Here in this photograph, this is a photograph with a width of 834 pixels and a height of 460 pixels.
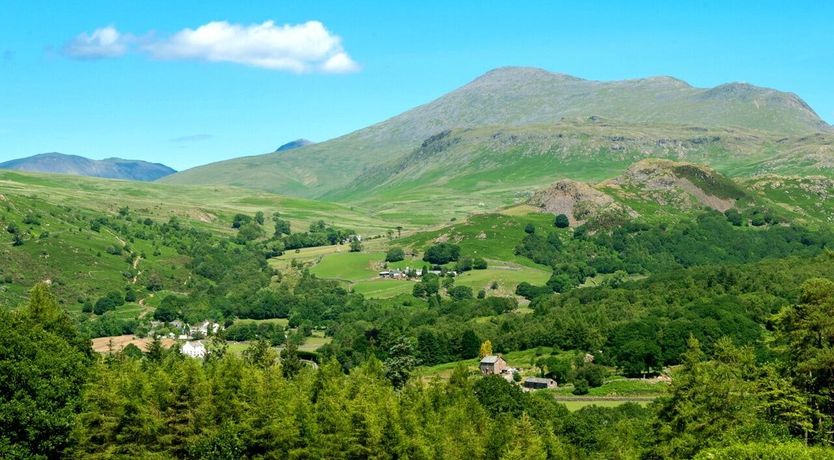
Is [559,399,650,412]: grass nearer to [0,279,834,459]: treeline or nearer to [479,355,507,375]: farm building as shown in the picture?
[479,355,507,375]: farm building

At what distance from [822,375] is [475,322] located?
128296mm

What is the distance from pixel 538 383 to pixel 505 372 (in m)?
9.59

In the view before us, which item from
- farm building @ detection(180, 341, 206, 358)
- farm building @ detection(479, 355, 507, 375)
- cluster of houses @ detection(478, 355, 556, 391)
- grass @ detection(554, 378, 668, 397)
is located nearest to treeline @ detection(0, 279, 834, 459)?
grass @ detection(554, 378, 668, 397)

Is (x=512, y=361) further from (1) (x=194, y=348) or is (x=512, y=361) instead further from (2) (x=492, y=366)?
(1) (x=194, y=348)

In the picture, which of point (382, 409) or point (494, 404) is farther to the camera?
point (494, 404)

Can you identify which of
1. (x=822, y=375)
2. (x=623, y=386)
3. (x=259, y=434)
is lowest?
(x=623, y=386)

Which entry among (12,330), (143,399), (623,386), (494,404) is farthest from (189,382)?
(623,386)

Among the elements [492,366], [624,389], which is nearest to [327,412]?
[624,389]

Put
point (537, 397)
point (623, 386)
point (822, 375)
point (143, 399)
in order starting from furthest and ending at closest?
point (623, 386), point (537, 397), point (143, 399), point (822, 375)

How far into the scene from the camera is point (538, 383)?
141000mm

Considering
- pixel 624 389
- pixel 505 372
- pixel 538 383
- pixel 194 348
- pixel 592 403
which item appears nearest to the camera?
pixel 592 403

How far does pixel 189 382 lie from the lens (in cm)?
7619

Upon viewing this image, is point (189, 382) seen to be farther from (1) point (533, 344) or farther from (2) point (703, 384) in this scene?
(1) point (533, 344)

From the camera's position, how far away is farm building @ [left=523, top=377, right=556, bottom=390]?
140250 mm
